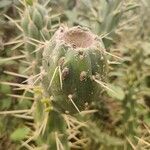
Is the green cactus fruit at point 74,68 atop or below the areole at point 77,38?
below

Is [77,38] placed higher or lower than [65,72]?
higher

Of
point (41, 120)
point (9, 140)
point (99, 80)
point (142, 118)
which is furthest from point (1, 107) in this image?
point (99, 80)

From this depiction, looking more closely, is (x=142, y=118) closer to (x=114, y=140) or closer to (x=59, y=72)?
(x=114, y=140)

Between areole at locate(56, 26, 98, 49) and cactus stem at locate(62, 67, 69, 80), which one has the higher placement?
areole at locate(56, 26, 98, 49)

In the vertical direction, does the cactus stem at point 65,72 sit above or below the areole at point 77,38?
below

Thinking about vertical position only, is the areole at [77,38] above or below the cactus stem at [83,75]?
above

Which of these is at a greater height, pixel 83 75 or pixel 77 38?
pixel 77 38

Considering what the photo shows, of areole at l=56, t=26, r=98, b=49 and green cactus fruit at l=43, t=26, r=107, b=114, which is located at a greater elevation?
areole at l=56, t=26, r=98, b=49

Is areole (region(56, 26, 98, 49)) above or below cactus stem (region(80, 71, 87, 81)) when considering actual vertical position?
above
